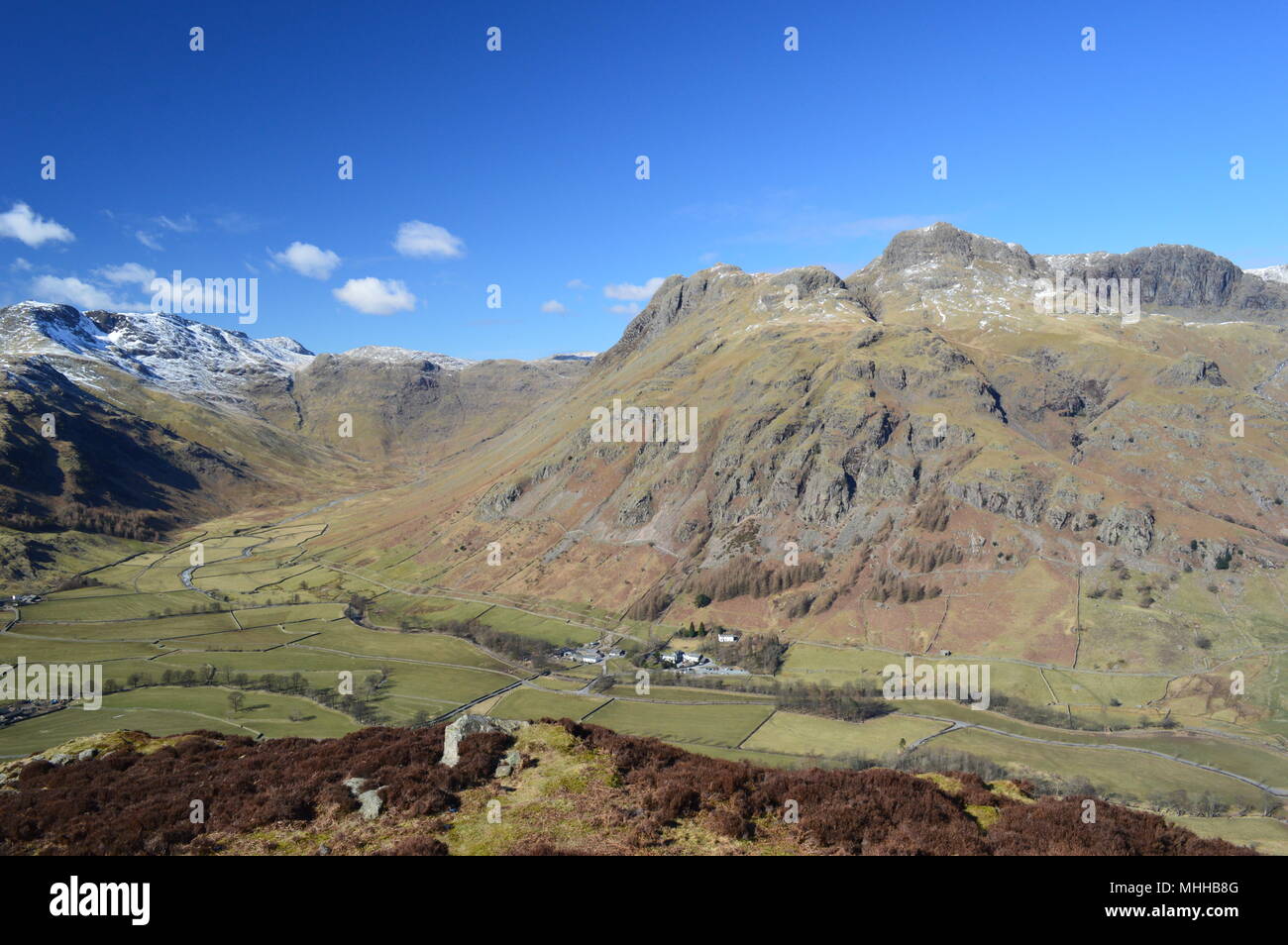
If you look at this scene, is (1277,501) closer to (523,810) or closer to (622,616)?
(622,616)

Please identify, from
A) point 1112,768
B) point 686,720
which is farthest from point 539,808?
point 1112,768

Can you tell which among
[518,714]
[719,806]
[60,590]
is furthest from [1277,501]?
[60,590]

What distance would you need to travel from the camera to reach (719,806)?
1942cm

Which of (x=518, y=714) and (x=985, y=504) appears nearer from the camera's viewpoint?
(x=518, y=714)

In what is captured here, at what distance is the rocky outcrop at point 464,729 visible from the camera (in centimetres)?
2352

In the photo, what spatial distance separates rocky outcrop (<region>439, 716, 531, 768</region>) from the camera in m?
23.5

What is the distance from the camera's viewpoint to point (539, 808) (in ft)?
64.6

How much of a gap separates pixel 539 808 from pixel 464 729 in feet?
22.3

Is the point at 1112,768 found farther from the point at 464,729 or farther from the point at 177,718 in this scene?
the point at 177,718

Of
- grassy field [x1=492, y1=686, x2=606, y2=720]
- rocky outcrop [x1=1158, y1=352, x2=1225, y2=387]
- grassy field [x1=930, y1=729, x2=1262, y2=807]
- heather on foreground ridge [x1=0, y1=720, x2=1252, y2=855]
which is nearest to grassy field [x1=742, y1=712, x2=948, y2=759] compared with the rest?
grassy field [x1=930, y1=729, x2=1262, y2=807]

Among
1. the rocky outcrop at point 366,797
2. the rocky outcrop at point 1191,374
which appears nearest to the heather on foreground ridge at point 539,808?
the rocky outcrop at point 366,797

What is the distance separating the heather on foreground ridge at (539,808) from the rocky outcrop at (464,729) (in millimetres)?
497
